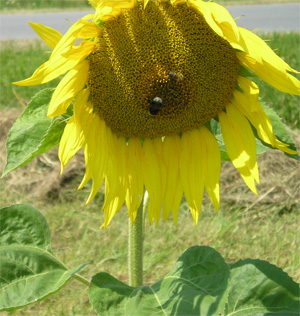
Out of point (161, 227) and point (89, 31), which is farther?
point (161, 227)

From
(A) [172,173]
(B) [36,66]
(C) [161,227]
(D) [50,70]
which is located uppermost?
(D) [50,70]

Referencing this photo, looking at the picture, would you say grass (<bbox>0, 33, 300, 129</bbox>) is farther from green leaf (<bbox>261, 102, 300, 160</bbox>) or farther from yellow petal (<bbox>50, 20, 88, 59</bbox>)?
yellow petal (<bbox>50, 20, 88, 59</bbox>)

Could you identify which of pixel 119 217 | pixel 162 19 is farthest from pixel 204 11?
pixel 119 217

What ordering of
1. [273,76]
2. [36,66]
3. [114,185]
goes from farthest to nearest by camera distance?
[36,66]
[114,185]
[273,76]

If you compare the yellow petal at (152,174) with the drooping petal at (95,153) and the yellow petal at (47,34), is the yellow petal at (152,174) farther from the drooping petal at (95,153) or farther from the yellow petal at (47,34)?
the yellow petal at (47,34)

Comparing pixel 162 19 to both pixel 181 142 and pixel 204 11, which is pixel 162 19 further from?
pixel 181 142

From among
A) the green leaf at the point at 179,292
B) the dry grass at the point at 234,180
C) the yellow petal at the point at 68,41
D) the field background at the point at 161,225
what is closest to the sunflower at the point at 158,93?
the yellow petal at the point at 68,41

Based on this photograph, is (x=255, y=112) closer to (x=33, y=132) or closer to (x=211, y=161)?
(x=211, y=161)

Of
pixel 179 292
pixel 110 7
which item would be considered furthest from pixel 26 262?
pixel 110 7
